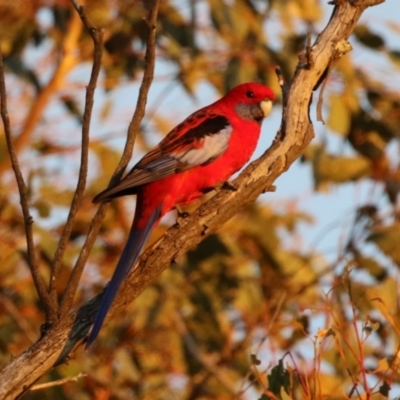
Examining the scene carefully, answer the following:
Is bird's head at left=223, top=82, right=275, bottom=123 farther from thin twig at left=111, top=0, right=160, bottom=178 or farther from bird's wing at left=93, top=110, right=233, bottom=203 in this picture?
thin twig at left=111, top=0, right=160, bottom=178

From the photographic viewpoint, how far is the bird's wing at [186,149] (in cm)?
405

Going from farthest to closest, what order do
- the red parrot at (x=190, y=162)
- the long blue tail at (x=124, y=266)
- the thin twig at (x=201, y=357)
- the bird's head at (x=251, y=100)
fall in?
the thin twig at (x=201, y=357)
the bird's head at (x=251, y=100)
the red parrot at (x=190, y=162)
the long blue tail at (x=124, y=266)

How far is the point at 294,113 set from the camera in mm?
3342

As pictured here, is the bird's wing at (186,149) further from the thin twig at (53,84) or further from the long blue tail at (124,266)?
the thin twig at (53,84)

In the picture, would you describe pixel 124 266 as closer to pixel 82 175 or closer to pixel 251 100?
pixel 82 175

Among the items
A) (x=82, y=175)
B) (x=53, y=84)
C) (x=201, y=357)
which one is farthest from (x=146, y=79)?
(x=53, y=84)

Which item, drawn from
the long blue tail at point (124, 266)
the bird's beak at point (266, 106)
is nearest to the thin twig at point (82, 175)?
the long blue tail at point (124, 266)

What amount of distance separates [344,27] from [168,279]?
2808 mm

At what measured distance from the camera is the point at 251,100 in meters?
4.77

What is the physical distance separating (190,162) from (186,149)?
82mm

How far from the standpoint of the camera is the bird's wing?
4.05 meters

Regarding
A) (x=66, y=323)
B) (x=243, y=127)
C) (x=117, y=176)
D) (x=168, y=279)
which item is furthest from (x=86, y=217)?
(x=66, y=323)

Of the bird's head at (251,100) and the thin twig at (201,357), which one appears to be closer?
the bird's head at (251,100)

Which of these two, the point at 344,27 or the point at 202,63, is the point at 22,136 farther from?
the point at 344,27
